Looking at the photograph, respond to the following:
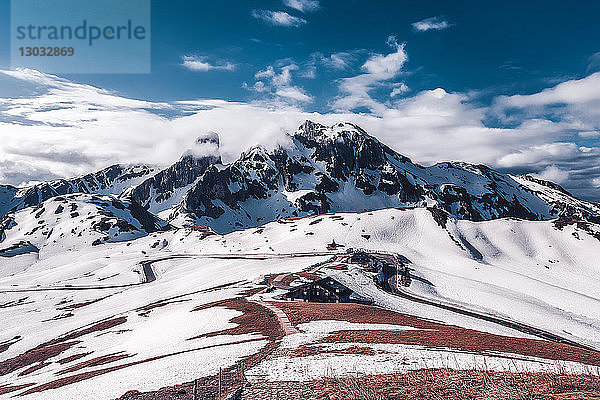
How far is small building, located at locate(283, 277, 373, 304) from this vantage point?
60.1m

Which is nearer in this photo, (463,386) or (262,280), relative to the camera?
(463,386)

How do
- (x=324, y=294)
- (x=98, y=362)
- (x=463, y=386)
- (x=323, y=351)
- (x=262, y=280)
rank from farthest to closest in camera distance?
(x=262, y=280)
(x=324, y=294)
(x=98, y=362)
(x=323, y=351)
(x=463, y=386)

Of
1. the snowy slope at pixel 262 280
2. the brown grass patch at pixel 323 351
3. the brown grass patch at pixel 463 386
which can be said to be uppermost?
the brown grass patch at pixel 463 386

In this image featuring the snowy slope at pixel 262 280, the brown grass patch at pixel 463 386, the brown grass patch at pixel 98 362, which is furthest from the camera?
the brown grass patch at pixel 98 362

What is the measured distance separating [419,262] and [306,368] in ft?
377

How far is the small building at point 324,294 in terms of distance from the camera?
6014 cm

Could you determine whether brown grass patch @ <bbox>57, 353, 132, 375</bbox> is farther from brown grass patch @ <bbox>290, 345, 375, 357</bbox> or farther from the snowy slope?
brown grass patch @ <bbox>290, 345, 375, 357</bbox>

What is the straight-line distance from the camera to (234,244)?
168750mm

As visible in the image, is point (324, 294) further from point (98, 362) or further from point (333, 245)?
point (333, 245)

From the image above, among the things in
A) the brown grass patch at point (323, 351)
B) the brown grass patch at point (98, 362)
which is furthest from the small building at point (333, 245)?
the brown grass patch at point (323, 351)

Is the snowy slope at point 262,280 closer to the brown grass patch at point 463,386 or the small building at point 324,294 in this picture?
the brown grass patch at point 463,386

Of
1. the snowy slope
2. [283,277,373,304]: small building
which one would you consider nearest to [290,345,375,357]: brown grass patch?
the snowy slope

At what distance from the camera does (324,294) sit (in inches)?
2479

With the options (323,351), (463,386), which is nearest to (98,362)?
(323,351)
